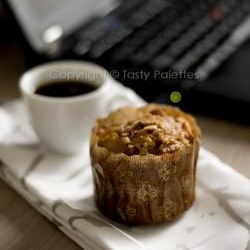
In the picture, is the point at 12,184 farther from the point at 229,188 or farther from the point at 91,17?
the point at 91,17

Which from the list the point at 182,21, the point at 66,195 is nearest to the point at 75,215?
the point at 66,195

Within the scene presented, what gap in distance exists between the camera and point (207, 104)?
722mm

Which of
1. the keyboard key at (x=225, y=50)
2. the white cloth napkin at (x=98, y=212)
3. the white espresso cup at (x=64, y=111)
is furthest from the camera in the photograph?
the keyboard key at (x=225, y=50)

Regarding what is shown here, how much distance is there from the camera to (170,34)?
0.85 metres

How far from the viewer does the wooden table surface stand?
0.54 meters

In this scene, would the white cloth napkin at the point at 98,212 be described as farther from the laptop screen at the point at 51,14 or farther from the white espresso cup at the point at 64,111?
the laptop screen at the point at 51,14

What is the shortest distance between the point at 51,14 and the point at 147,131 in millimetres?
384

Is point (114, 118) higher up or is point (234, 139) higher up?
point (114, 118)

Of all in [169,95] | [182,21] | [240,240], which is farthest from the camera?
[182,21]

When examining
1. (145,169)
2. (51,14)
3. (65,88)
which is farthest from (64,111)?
(51,14)

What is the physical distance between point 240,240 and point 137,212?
10cm

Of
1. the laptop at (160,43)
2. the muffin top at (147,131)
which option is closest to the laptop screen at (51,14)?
the laptop at (160,43)

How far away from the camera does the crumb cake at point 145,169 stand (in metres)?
0.52

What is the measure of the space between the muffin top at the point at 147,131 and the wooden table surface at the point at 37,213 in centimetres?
10
